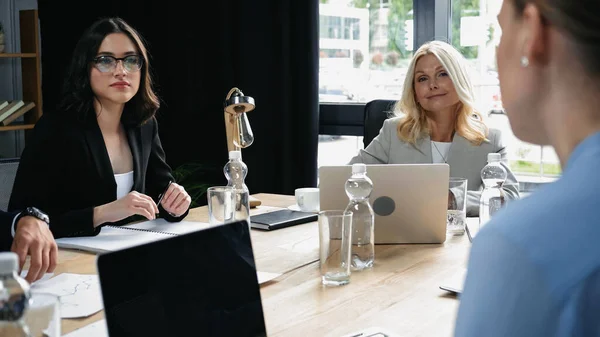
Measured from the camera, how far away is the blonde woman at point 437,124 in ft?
9.45

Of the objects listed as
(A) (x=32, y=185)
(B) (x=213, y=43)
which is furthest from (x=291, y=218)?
(B) (x=213, y=43)

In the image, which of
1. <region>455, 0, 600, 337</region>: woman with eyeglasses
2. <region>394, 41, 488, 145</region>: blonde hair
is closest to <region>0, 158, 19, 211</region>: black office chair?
<region>394, 41, 488, 145</region>: blonde hair

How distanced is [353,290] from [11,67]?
384 centimetres

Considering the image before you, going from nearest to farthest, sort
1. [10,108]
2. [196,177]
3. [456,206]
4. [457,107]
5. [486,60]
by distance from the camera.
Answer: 1. [456,206]
2. [457,107]
3. [486,60]
4. [196,177]
5. [10,108]

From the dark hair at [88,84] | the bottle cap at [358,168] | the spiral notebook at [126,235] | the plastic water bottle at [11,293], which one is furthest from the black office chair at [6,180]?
the plastic water bottle at [11,293]

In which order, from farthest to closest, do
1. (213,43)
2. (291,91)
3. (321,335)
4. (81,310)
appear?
(213,43) → (291,91) → (81,310) → (321,335)

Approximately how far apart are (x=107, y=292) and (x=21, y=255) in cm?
86

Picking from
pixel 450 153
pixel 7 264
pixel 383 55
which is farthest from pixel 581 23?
pixel 383 55

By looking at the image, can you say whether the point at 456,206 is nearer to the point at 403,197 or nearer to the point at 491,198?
the point at 491,198

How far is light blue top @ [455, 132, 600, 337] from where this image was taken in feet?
1.80

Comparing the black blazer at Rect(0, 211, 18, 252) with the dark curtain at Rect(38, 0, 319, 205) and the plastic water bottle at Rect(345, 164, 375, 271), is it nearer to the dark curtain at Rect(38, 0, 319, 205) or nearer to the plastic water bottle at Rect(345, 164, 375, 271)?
the plastic water bottle at Rect(345, 164, 375, 271)

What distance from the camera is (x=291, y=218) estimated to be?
2340 mm

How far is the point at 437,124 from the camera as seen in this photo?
303 centimetres

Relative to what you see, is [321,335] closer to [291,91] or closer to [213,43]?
[291,91]
